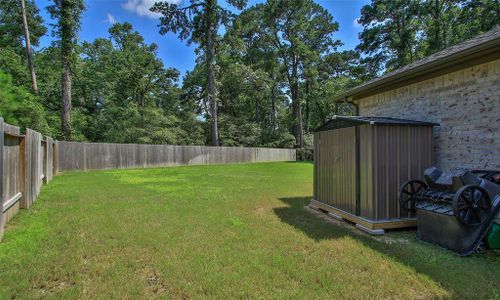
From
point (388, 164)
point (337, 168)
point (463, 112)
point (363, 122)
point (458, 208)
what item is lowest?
point (458, 208)

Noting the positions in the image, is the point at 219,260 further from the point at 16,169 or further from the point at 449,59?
the point at 449,59

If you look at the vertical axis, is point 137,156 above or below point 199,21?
below

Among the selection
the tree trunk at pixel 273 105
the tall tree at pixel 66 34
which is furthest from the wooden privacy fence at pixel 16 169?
the tree trunk at pixel 273 105

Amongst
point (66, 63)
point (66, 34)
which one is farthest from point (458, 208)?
point (66, 34)

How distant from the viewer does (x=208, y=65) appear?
21.9 meters

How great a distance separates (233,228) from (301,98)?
1048 inches

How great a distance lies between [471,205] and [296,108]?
27069mm

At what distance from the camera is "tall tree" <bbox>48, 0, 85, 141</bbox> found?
14.9 metres

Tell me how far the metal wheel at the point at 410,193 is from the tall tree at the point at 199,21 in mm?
18912

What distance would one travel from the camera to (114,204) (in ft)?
19.7

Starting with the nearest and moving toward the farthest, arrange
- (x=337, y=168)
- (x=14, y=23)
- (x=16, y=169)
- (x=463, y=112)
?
(x=463, y=112), (x=16, y=169), (x=337, y=168), (x=14, y=23)

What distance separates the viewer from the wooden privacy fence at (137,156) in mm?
13633

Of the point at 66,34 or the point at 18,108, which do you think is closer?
the point at 18,108

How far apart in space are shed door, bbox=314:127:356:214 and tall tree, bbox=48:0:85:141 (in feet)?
48.4
